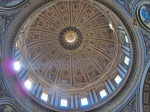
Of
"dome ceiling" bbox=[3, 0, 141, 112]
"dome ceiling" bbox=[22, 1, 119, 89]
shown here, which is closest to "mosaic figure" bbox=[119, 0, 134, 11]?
"dome ceiling" bbox=[3, 0, 141, 112]

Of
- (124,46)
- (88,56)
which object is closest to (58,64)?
(88,56)

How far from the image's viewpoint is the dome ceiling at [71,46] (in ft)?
84.3

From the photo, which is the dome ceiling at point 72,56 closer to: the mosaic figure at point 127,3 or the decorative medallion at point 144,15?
the mosaic figure at point 127,3

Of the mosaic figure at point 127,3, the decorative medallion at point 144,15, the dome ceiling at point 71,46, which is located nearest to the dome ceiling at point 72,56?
the dome ceiling at point 71,46

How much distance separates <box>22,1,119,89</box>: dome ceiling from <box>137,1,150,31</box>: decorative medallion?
297 inches

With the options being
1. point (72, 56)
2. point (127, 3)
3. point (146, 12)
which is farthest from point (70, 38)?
point (146, 12)

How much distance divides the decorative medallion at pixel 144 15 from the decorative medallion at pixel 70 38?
12037 mm

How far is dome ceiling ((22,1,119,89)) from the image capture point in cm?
2569

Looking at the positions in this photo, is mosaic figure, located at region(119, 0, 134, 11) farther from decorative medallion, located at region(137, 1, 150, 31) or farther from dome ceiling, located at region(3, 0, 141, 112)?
dome ceiling, located at region(3, 0, 141, 112)

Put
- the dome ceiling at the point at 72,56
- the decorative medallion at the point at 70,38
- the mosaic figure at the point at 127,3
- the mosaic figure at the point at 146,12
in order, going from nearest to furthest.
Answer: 1. the mosaic figure at the point at 146,12
2. the mosaic figure at the point at 127,3
3. the dome ceiling at the point at 72,56
4. the decorative medallion at the point at 70,38

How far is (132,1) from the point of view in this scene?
16.6m

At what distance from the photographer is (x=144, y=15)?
663 inches

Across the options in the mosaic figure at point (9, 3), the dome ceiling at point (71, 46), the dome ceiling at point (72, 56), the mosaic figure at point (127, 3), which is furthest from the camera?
the dome ceiling at point (71, 46)

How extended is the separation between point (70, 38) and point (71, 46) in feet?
3.15
